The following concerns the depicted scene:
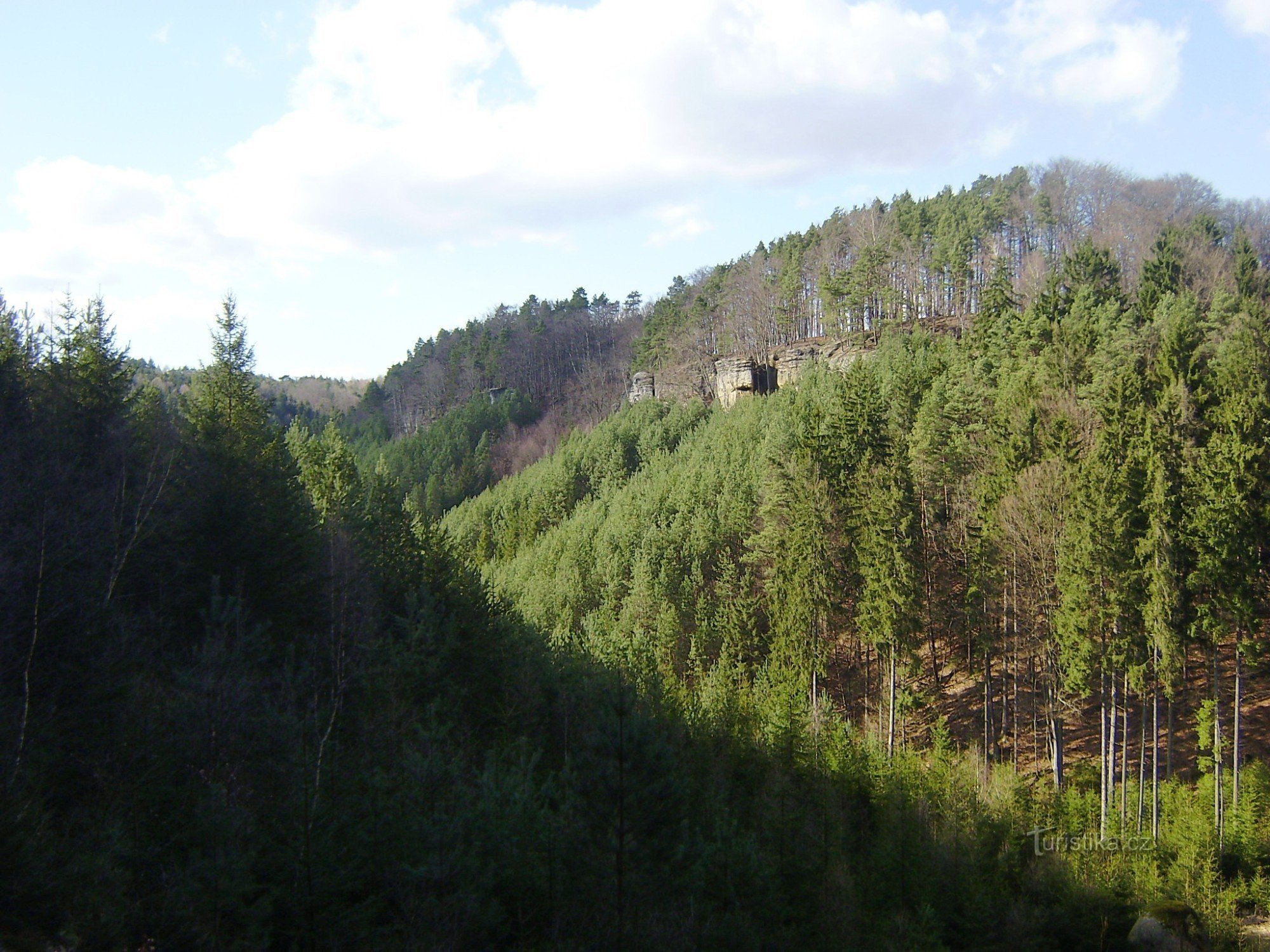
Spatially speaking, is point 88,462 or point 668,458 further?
point 668,458

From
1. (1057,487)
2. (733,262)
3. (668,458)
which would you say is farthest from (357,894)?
(733,262)

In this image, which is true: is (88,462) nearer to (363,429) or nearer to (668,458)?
(668,458)

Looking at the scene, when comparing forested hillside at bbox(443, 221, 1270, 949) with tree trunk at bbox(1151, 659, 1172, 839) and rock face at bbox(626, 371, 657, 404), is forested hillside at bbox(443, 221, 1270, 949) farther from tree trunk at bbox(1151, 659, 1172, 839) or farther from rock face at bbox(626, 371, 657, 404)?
rock face at bbox(626, 371, 657, 404)

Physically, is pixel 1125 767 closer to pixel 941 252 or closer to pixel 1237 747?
pixel 1237 747

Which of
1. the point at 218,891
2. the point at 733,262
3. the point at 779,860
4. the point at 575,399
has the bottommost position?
the point at 779,860

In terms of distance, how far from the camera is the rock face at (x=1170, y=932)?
19.7 meters

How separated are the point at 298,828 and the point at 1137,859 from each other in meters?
21.8

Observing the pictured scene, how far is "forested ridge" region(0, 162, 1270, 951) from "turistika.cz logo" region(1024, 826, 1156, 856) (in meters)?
0.19

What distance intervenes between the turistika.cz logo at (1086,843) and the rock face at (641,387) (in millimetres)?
61997

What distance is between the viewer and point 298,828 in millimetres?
11695

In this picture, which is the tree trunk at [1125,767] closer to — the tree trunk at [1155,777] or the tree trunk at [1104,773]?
the tree trunk at [1104,773]

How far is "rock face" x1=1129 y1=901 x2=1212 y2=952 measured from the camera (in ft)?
64.7

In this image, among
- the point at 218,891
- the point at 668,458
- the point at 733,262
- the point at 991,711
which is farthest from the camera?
the point at 733,262

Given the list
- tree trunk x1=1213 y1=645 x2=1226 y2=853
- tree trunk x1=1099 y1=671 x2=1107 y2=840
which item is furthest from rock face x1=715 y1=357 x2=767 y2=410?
tree trunk x1=1213 y1=645 x2=1226 y2=853
